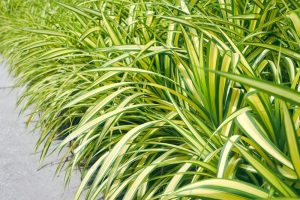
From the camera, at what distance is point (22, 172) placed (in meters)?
2.21

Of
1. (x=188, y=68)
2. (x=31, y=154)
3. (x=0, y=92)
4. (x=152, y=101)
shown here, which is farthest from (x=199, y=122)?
(x=0, y=92)

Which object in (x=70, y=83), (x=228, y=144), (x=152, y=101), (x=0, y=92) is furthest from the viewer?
(x=0, y=92)

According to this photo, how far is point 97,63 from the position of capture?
240cm

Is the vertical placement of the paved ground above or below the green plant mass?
below

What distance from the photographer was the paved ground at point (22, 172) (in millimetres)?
1990

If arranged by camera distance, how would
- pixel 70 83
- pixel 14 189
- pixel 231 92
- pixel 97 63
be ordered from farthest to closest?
pixel 97 63, pixel 70 83, pixel 14 189, pixel 231 92

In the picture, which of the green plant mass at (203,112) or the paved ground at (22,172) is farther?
the paved ground at (22,172)

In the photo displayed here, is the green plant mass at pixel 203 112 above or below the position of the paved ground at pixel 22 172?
above

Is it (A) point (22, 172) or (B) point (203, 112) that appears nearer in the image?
(B) point (203, 112)

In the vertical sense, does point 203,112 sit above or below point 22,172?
above

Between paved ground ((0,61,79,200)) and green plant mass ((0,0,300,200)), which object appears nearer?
green plant mass ((0,0,300,200))

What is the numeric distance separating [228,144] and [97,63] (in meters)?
1.33

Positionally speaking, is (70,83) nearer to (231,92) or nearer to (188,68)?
(188,68)

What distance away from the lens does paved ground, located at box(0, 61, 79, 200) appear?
1990 mm
